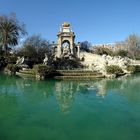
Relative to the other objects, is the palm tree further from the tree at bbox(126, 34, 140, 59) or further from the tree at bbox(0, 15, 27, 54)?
the tree at bbox(126, 34, 140, 59)

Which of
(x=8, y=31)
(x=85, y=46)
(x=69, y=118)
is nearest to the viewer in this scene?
(x=69, y=118)

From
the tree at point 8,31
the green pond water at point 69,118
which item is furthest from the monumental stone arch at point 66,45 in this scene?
the green pond water at point 69,118

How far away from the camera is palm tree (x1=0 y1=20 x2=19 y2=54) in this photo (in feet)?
153

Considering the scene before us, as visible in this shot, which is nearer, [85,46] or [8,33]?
[8,33]

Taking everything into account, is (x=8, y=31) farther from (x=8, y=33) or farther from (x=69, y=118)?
(x=69, y=118)

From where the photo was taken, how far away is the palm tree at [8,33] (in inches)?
1838

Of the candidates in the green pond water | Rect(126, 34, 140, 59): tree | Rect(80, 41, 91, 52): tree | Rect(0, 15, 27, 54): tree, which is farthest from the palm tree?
Rect(126, 34, 140, 59): tree

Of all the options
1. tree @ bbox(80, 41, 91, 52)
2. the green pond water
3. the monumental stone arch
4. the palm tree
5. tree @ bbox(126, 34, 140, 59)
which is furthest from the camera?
tree @ bbox(126, 34, 140, 59)

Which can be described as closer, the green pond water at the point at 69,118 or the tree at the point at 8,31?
the green pond water at the point at 69,118

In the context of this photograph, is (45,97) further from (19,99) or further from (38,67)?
(38,67)

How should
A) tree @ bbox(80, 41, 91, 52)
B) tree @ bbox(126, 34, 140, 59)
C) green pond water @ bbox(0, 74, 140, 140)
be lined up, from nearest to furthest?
green pond water @ bbox(0, 74, 140, 140), tree @ bbox(80, 41, 91, 52), tree @ bbox(126, 34, 140, 59)

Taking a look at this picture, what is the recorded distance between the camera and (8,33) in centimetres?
4778

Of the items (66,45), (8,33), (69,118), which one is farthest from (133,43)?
(69,118)

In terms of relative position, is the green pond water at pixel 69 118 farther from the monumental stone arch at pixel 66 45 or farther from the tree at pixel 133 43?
the tree at pixel 133 43
